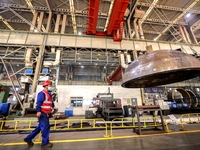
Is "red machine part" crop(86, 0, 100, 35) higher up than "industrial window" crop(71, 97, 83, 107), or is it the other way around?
"red machine part" crop(86, 0, 100, 35)

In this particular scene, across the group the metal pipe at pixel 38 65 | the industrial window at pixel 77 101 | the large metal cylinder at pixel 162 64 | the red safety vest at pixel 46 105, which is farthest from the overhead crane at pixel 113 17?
→ the red safety vest at pixel 46 105

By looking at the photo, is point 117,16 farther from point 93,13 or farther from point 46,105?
point 46,105

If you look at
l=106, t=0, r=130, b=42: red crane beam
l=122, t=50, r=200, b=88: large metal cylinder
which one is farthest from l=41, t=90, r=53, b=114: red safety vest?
l=106, t=0, r=130, b=42: red crane beam

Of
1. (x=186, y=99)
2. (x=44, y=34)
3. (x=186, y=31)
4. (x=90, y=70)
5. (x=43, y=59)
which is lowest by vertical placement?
(x=186, y=99)

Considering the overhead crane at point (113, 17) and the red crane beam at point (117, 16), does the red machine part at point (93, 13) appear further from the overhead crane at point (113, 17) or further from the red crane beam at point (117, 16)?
the red crane beam at point (117, 16)

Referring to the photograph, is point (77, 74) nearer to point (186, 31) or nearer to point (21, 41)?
point (21, 41)

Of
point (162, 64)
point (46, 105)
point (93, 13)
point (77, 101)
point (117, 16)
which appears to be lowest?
point (46, 105)

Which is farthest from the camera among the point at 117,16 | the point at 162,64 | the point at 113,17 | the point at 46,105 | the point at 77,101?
Answer: the point at 77,101

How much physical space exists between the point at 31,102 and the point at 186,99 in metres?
15.9

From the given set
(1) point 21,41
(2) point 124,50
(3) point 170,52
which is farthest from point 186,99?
(1) point 21,41

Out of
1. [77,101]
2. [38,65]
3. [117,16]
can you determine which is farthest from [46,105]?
[117,16]

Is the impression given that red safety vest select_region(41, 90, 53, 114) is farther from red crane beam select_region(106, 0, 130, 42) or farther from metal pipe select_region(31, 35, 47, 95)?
red crane beam select_region(106, 0, 130, 42)

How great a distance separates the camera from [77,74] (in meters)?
19.5

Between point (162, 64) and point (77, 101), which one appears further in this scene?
point (77, 101)
